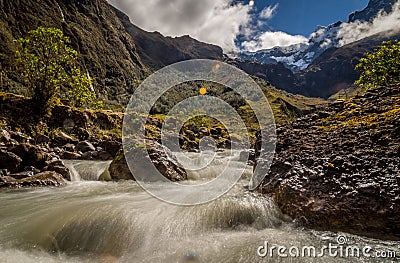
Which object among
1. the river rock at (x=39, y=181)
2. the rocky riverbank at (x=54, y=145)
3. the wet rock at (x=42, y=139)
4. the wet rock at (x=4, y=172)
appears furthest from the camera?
the wet rock at (x=42, y=139)

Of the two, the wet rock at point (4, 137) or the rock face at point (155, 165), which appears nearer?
the rock face at point (155, 165)

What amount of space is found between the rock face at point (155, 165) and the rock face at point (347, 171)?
619 centimetres

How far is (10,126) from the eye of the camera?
21953mm

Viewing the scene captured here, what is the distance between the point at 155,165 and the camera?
15539 millimetres

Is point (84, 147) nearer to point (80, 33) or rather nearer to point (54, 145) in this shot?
point (54, 145)

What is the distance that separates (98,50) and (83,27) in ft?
67.8

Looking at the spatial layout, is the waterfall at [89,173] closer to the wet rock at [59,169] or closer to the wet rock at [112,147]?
the wet rock at [59,169]

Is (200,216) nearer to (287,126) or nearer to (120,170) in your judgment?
(287,126)

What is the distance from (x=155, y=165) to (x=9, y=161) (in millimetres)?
8706

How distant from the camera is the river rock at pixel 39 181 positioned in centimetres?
1320

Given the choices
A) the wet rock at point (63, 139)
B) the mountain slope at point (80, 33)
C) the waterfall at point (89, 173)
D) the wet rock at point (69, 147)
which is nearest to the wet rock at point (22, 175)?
the waterfall at point (89, 173)

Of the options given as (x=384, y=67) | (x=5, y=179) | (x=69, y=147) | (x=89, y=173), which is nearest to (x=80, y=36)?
(x=69, y=147)

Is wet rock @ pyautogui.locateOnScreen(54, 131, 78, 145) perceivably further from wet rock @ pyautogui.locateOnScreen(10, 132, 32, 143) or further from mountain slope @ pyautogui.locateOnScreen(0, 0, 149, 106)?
mountain slope @ pyautogui.locateOnScreen(0, 0, 149, 106)

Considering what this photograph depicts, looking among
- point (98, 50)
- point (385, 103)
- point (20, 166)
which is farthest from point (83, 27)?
point (385, 103)
